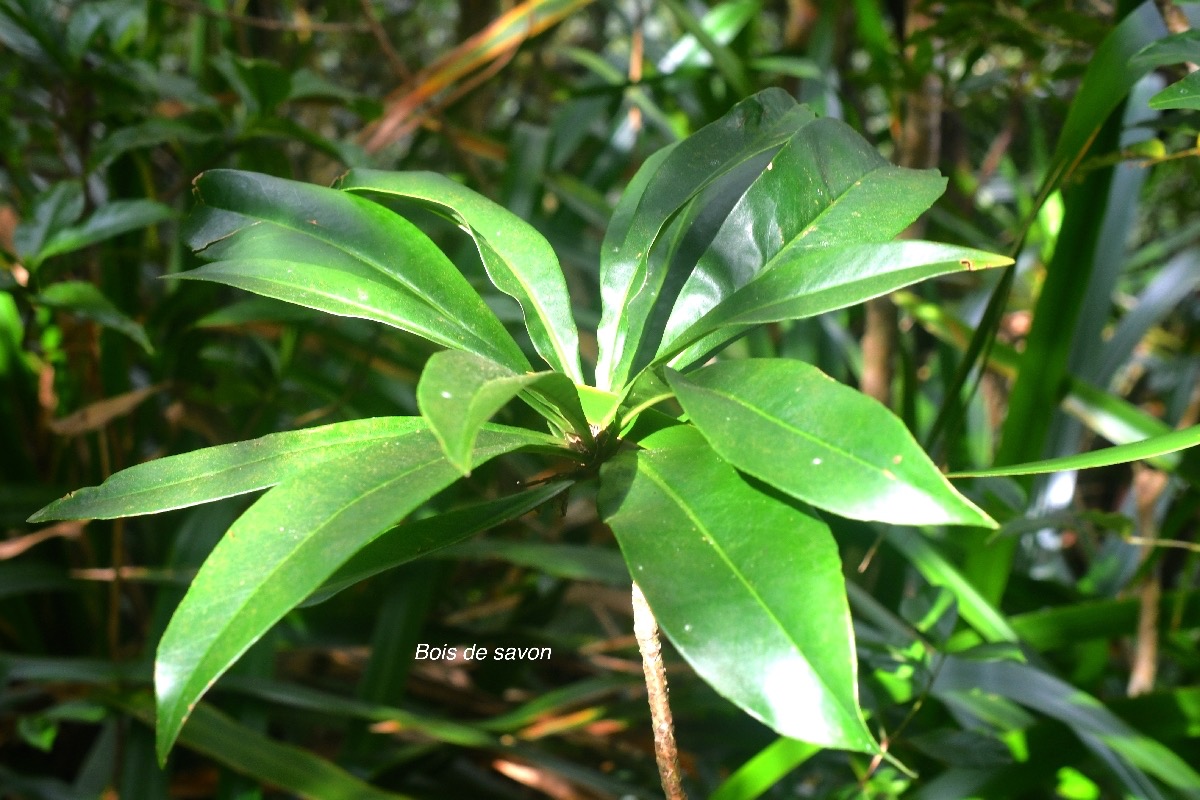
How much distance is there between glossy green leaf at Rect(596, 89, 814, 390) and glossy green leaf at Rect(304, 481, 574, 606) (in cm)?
6

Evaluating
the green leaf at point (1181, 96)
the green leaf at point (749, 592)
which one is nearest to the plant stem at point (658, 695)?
the green leaf at point (749, 592)

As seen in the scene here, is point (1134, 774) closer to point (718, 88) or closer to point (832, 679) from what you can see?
point (832, 679)

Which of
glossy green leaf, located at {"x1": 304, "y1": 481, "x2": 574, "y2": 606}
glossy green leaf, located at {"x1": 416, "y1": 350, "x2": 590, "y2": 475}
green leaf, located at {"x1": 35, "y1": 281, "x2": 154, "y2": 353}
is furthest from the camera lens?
green leaf, located at {"x1": 35, "y1": 281, "x2": 154, "y2": 353}

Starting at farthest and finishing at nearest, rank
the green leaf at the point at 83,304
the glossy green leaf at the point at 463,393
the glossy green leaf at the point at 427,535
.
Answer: the green leaf at the point at 83,304, the glossy green leaf at the point at 427,535, the glossy green leaf at the point at 463,393

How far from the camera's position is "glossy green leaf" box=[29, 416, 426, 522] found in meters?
0.32

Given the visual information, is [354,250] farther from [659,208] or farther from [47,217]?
[47,217]

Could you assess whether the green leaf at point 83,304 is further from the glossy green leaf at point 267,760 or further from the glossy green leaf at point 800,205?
the glossy green leaf at point 800,205

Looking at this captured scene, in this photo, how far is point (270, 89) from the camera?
788 millimetres

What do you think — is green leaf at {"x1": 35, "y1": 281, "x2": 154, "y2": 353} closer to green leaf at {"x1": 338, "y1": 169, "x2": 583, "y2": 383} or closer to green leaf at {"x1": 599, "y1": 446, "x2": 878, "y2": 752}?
green leaf at {"x1": 338, "y1": 169, "x2": 583, "y2": 383}

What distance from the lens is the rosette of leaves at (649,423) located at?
25 centimetres

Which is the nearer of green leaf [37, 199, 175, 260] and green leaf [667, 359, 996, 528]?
green leaf [667, 359, 996, 528]

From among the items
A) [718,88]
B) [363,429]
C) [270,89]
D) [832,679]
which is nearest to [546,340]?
[363,429]

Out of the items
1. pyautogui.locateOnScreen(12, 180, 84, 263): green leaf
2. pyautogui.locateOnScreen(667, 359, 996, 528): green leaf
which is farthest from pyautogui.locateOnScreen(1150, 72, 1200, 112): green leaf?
pyautogui.locateOnScreen(12, 180, 84, 263): green leaf

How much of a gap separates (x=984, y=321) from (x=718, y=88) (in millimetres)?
1202
